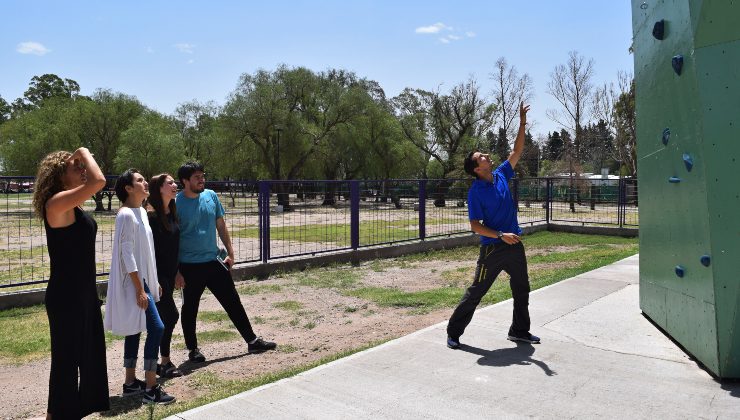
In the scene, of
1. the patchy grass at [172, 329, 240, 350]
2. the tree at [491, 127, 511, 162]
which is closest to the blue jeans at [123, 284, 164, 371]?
the patchy grass at [172, 329, 240, 350]

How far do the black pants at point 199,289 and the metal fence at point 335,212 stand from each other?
3.71 m

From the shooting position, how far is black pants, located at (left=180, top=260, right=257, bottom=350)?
5418 millimetres

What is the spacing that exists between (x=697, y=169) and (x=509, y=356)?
2.07 m

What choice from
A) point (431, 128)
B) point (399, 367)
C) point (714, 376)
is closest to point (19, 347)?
point (399, 367)

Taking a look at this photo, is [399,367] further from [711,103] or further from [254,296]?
[254,296]

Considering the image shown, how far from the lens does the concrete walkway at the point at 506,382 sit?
368 centimetres

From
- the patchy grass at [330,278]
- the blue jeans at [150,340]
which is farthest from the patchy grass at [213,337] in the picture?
the patchy grass at [330,278]

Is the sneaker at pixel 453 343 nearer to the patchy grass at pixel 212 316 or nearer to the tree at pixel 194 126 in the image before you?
the patchy grass at pixel 212 316

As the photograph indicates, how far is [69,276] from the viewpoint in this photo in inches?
137

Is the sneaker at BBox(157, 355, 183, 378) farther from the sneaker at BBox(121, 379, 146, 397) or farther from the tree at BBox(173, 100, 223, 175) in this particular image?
the tree at BBox(173, 100, 223, 175)

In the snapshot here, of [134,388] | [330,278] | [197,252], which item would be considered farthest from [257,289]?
[134,388]

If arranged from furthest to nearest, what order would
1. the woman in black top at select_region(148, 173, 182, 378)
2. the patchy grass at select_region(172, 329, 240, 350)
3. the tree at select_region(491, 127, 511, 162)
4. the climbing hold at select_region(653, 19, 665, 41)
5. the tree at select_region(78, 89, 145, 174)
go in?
the tree at select_region(491, 127, 511, 162), the tree at select_region(78, 89, 145, 174), the patchy grass at select_region(172, 329, 240, 350), the woman in black top at select_region(148, 173, 182, 378), the climbing hold at select_region(653, 19, 665, 41)

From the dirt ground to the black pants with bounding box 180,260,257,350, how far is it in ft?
1.19

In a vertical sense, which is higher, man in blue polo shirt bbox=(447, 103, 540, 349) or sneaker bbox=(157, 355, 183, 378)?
man in blue polo shirt bbox=(447, 103, 540, 349)
